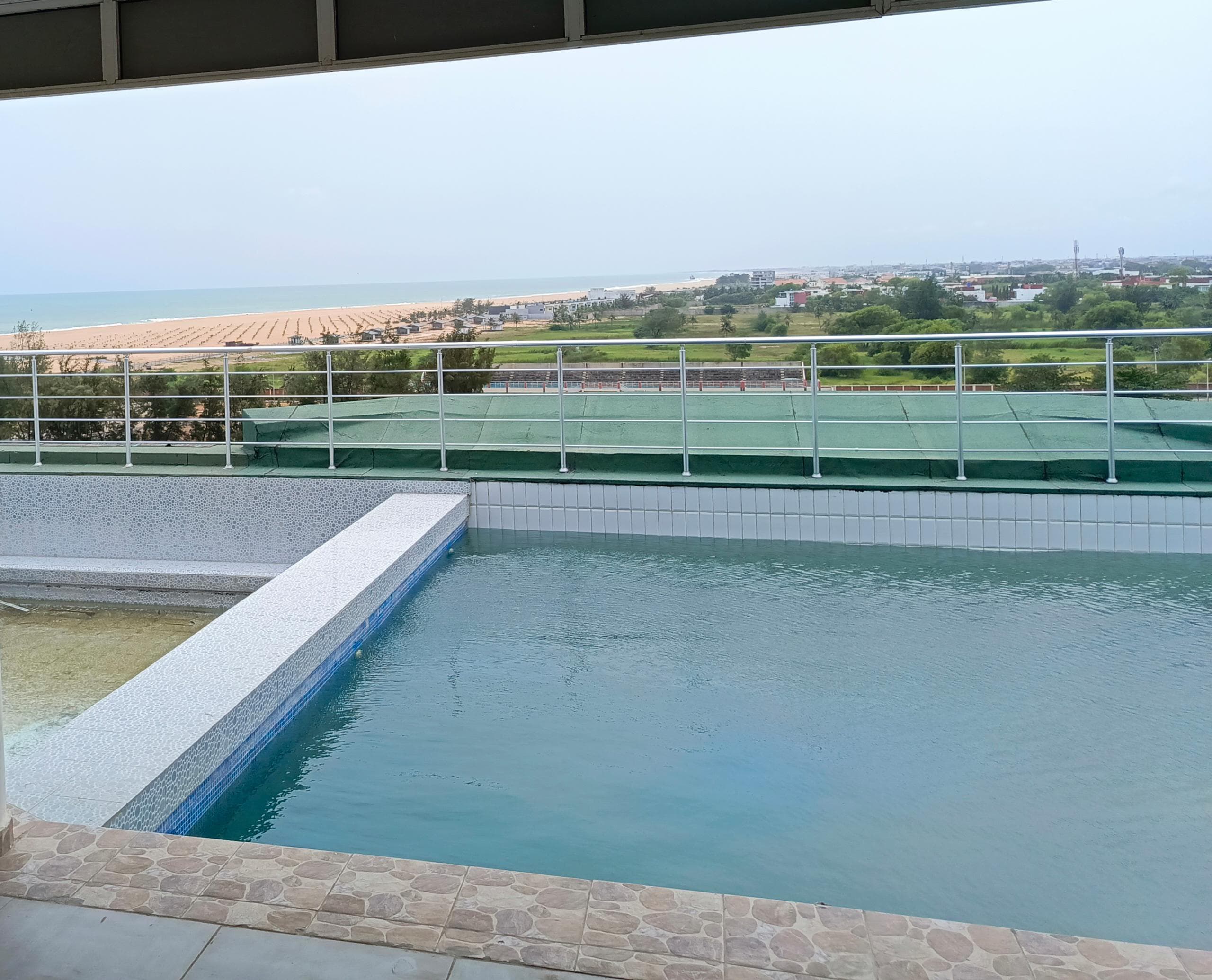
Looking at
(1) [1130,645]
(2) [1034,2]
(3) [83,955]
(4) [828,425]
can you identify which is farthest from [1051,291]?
(3) [83,955]

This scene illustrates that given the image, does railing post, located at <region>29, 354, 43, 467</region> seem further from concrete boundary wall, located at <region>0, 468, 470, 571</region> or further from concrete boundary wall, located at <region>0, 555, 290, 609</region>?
concrete boundary wall, located at <region>0, 555, 290, 609</region>

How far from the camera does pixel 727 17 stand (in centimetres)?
221

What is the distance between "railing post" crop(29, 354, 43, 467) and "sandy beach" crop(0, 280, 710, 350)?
8.83 m

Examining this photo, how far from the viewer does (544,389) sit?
5.71 m

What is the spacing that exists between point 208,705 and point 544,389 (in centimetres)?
358

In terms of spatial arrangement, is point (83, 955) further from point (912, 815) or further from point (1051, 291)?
point (1051, 291)

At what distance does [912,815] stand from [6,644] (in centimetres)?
377

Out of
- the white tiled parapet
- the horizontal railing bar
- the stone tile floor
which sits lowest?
the stone tile floor

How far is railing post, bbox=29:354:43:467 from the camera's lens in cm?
576

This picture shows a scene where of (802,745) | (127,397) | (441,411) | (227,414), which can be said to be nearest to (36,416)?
(127,397)

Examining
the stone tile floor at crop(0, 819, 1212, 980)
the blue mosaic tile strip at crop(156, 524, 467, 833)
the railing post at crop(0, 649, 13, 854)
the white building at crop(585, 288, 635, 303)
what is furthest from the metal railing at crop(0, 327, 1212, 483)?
the white building at crop(585, 288, 635, 303)

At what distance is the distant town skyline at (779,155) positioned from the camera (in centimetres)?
1304

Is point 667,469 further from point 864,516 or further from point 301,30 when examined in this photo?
point 301,30

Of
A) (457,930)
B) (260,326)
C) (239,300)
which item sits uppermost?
(239,300)
